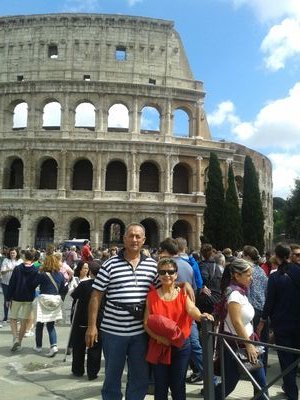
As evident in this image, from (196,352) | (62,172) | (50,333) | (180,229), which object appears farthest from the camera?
(180,229)

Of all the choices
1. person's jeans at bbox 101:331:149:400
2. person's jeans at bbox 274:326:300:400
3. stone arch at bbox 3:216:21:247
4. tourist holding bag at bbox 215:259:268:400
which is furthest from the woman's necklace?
stone arch at bbox 3:216:21:247

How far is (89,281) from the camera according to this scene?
299 inches

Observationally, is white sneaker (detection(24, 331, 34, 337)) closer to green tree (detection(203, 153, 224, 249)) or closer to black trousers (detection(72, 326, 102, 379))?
black trousers (detection(72, 326, 102, 379))

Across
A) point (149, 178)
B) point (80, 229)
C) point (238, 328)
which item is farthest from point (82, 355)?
point (80, 229)

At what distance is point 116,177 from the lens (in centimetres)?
3559

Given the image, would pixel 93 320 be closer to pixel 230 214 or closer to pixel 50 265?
pixel 50 265

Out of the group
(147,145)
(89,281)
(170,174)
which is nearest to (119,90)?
(147,145)

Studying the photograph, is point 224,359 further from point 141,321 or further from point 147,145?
point 147,145

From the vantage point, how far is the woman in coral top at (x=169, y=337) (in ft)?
14.8

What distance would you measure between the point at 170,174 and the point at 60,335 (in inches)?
952

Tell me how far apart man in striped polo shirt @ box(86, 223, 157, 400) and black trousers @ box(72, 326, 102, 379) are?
86.3 inches

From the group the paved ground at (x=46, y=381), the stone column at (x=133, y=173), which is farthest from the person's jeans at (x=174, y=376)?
the stone column at (x=133, y=173)

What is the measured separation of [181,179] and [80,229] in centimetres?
841

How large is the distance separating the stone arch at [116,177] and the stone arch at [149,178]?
1.27 metres
